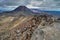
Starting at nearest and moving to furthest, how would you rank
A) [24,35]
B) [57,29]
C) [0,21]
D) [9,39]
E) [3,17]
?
1. [57,29]
2. [24,35]
3. [9,39]
4. [0,21]
5. [3,17]

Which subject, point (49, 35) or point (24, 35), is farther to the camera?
point (24, 35)

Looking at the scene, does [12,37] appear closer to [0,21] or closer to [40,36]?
[40,36]

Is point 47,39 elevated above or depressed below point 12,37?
above

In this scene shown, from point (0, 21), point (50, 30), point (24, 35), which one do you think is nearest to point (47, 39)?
point (50, 30)

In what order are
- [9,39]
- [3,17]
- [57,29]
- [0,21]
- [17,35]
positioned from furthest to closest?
1. [3,17]
2. [0,21]
3. [9,39]
4. [17,35]
5. [57,29]

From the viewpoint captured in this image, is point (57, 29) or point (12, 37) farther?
point (12, 37)

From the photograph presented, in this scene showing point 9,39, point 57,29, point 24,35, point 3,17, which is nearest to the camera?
point 57,29

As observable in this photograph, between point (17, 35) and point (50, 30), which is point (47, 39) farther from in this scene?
point (17, 35)

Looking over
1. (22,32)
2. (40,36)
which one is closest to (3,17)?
(22,32)

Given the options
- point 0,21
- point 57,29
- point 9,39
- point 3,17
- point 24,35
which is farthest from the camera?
point 3,17
